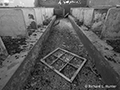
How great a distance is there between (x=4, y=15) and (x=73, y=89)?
2074mm

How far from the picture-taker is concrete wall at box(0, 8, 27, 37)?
155 cm

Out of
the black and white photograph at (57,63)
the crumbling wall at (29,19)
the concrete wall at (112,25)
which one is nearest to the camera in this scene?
the black and white photograph at (57,63)

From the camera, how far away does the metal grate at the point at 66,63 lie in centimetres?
129

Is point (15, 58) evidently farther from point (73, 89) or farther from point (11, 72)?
point (73, 89)

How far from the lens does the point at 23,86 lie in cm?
104

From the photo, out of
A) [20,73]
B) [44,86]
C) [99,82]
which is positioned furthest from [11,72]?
[99,82]

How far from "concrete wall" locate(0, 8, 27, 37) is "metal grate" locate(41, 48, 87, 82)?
3.14ft

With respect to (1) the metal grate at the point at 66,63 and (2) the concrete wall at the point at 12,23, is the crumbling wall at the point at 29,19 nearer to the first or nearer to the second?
(2) the concrete wall at the point at 12,23

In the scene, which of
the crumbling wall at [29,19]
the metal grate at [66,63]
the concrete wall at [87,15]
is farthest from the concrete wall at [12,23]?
the concrete wall at [87,15]

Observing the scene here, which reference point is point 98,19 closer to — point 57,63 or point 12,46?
point 57,63

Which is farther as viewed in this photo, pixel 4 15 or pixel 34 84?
pixel 4 15

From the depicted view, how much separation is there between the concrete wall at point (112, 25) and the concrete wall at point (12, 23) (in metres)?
1.94

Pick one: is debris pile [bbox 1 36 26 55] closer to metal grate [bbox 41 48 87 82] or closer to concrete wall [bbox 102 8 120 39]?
metal grate [bbox 41 48 87 82]

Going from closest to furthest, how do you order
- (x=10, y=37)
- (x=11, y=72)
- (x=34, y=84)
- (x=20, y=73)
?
(x=11, y=72) < (x=20, y=73) < (x=34, y=84) < (x=10, y=37)
